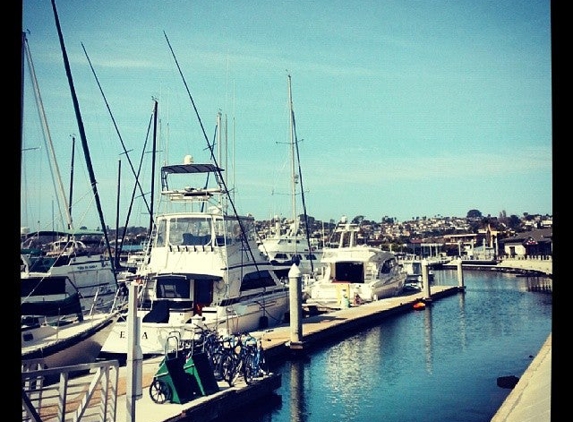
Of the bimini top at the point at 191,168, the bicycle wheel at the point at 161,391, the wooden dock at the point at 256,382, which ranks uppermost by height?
the bimini top at the point at 191,168

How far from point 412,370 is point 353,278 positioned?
46.1ft

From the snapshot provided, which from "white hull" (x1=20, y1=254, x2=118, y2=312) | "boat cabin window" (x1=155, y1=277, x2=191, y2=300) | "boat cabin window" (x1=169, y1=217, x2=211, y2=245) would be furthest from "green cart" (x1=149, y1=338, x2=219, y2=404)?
"white hull" (x1=20, y1=254, x2=118, y2=312)

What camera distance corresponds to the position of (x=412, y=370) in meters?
16.0

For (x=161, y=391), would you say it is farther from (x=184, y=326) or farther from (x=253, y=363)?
(x=184, y=326)

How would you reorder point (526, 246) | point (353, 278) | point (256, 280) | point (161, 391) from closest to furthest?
point (161, 391) < point (256, 280) < point (353, 278) < point (526, 246)

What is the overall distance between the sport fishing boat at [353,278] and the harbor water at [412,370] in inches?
126

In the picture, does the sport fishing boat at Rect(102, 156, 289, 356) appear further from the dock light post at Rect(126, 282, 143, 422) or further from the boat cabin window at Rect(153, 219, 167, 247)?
the dock light post at Rect(126, 282, 143, 422)

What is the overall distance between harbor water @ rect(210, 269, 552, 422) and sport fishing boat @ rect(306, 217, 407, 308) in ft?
10.5

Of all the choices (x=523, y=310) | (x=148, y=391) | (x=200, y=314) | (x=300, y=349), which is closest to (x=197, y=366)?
(x=148, y=391)

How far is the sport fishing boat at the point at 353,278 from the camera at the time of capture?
28.3 meters

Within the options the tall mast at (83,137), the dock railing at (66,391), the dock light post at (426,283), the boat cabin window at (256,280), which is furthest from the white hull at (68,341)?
the dock light post at (426,283)

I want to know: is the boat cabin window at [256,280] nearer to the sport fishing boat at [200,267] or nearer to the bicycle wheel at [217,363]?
the sport fishing boat at [200,267]

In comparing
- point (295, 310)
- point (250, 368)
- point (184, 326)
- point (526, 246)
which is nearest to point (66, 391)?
point (250, 368)
